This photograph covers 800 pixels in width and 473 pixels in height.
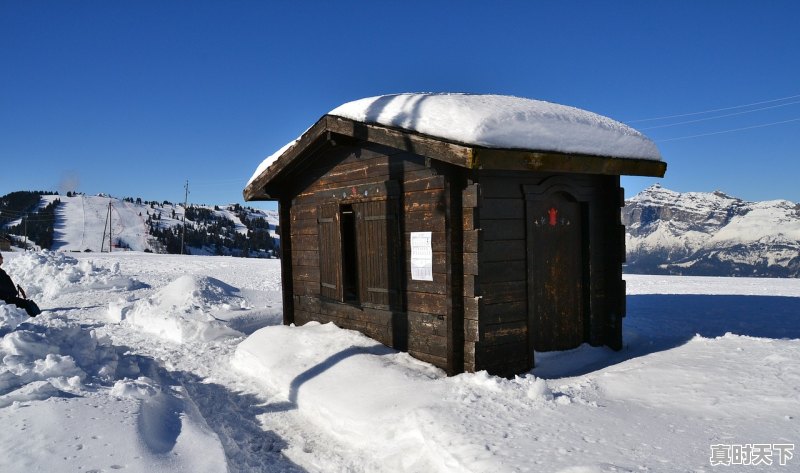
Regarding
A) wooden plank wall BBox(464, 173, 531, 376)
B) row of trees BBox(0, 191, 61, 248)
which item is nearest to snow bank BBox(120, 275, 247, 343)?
wooden plank wall BBox(464, 173, 531, 376)

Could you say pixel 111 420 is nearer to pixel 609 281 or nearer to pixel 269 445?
pixel 269 445

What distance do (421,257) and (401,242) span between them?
16.9 inches

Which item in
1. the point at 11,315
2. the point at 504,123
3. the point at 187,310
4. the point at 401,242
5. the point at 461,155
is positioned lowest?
the point at 187,310

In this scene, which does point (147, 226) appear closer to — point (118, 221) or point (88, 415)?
point (118, 221)

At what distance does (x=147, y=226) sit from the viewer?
72.3 metres

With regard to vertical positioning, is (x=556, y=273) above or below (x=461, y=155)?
below

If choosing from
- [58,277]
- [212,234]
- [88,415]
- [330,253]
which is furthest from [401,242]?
[212,234]

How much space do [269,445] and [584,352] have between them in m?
4.36

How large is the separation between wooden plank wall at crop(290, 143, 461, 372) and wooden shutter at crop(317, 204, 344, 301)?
0.19 metres

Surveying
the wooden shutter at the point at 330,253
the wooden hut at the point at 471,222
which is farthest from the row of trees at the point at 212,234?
the wooden hut at the point at 471,222

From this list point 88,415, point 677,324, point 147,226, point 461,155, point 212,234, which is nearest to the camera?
point 88,415

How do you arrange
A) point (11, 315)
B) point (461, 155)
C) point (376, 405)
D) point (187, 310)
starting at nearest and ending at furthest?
point (376, 405), point (461, 155), point (11, 315), point (187, 310)

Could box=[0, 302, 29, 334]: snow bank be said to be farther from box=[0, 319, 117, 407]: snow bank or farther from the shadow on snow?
the shadow on snow

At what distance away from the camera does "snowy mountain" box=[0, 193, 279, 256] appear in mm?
61688
